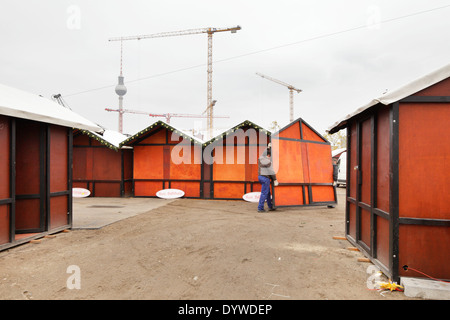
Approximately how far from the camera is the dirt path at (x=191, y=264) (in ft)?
10.8

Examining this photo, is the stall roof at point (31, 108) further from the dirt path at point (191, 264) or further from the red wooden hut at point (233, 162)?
the red wooden hut at point (233, 162)

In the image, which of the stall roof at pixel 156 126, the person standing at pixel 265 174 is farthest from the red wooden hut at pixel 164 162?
the person standing at pixel 265 174

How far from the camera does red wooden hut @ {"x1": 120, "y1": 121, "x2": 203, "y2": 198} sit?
1332 centimetres

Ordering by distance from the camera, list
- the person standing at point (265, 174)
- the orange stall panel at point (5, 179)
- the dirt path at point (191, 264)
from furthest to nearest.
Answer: the person standing at point (265, 174), the orange stall panel at point (5, 179), the dirt path at point (191, 264)

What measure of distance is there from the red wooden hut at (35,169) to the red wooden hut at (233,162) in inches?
270

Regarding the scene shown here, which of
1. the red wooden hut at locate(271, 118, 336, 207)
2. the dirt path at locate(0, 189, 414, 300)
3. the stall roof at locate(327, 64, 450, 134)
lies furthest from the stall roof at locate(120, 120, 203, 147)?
the stall roof at locate(327, 64, 450, 134)

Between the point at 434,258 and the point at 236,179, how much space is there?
9588mm

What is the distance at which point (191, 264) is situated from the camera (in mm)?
4281

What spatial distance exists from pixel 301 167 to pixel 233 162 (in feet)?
11.9

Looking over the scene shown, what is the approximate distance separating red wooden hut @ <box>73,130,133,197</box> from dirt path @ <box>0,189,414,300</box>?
294 inches

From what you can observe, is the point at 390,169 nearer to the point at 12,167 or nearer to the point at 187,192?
the point at 12,167

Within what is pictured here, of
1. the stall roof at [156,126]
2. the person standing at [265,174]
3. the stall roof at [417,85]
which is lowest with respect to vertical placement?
the person standing at [265,174]

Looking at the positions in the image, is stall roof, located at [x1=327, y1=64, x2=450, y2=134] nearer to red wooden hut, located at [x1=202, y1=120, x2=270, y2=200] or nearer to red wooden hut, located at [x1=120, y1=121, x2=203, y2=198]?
red wooden hut, located at [x1=202, y1=120, x2=270, y2=200]

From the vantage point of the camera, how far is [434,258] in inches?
137
